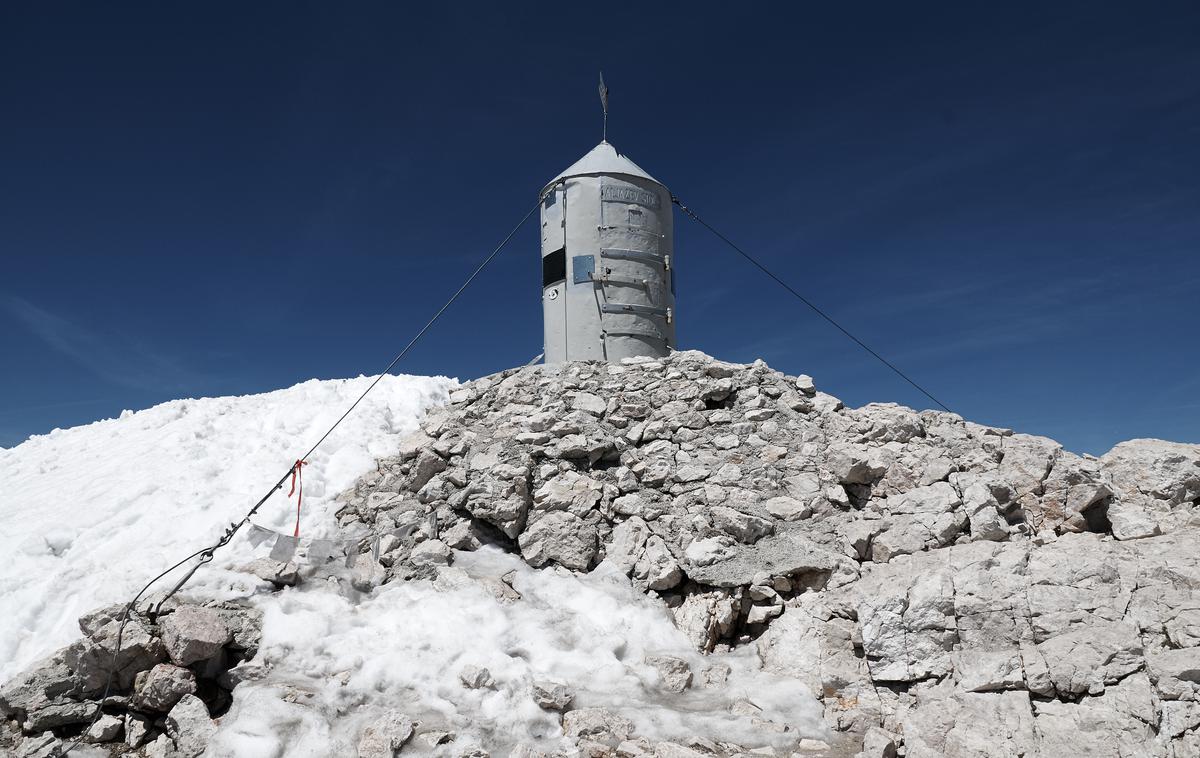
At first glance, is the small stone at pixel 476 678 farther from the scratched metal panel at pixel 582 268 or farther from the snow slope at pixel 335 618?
the scratched metal panel at pixel 582 268

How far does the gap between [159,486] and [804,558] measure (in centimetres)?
1116

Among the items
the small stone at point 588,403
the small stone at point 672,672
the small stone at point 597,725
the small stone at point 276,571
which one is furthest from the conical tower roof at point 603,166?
the small stone at point 597,725

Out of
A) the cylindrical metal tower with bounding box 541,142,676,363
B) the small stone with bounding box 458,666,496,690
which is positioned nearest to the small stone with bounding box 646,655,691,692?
the small stone with bounding box 458,666,496,690

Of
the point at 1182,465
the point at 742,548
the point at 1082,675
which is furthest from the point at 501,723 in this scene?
the point at 1182,465

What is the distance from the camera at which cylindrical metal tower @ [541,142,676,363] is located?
16219 millimetres

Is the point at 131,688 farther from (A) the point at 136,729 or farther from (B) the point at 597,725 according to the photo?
(B) the point at 597,725

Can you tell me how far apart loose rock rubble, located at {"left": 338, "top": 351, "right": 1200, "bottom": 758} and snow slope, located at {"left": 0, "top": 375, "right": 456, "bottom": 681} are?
121 cm

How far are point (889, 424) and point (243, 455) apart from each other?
12283 millimetres

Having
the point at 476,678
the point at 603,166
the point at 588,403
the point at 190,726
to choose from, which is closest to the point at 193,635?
the point at 190,726

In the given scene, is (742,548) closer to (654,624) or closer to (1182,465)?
(654,624)

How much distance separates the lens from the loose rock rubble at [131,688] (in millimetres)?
8023

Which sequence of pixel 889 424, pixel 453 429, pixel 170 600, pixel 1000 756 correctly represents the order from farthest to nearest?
pixel 453 429 → pixel 889 424 → pixel 170 600 → pixel 1000 756

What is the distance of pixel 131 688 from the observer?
28.1ft

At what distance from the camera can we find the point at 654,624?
9859 millimetres
